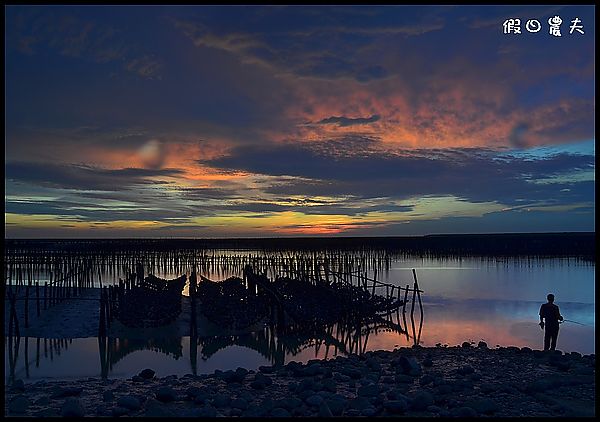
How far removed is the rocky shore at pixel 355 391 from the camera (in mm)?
8250

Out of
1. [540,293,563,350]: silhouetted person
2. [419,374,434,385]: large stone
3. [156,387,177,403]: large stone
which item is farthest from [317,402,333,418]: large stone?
[540,293,563,350]: silhouetted person

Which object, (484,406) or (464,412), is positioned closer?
(464,412)

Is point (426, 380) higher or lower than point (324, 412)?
lower

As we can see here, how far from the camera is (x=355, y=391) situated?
9773 mm

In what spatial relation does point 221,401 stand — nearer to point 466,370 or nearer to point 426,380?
point 426,380

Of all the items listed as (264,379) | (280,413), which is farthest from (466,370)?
(280,413)

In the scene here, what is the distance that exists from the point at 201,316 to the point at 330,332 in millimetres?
5177

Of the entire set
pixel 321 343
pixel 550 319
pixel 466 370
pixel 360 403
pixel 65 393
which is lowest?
pixel 321 343

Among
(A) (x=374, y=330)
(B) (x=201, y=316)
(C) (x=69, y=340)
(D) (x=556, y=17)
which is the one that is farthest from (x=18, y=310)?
(D) (x=556, y=17)

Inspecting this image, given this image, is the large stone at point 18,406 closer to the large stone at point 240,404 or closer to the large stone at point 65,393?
the large stone at point 65,393

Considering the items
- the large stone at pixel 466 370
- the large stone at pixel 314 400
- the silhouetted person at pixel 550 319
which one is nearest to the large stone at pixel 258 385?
the large stone at pixel 314 400

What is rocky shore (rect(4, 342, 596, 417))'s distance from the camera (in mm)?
8250

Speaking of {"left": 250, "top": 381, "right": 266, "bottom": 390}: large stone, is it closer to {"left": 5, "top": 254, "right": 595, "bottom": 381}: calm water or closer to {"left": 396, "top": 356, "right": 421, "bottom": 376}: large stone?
{"left": 396, "top": 356, "right": 421, "bottom": 376}: large stone

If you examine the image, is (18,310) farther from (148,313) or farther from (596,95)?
(596,95)
